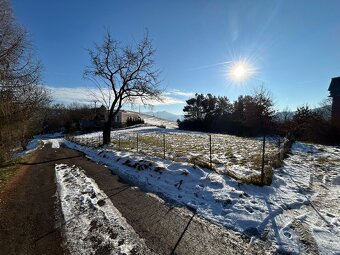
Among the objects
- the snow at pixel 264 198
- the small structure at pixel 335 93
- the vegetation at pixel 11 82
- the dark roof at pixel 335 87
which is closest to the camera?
the snow at pixel 264 198

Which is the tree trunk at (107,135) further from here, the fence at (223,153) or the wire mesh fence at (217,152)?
the fence at (223,153)

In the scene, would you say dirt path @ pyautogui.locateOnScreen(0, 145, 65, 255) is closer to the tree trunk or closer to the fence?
the fence

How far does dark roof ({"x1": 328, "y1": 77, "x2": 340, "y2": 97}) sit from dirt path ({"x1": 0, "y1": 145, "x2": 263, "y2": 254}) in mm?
36907

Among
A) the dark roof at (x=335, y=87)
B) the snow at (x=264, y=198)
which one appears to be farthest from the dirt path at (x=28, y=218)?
the dark roof at (x=335, y=87)

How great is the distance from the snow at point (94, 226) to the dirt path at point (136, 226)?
0.18 meters

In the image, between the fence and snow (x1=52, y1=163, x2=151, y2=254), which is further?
the fence

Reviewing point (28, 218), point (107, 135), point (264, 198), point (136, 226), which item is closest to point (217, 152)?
point (264, 198)

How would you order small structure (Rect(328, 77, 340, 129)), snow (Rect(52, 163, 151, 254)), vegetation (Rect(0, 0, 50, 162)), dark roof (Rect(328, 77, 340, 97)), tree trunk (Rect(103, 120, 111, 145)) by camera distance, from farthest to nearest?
dark roof (Rect(328, 77, 340, 97)) → small structure (Rect(328, 77, 340, 129)) → tree trunk (Rect(103, 120, 111, 145)) → vegetation (Rect(0, 0, 50, 162)) → snow (Rect(52, 163, 151, 254))

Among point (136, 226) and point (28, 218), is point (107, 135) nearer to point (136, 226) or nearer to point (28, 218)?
point (28, 218)

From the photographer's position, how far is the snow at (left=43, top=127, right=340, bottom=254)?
188 inches

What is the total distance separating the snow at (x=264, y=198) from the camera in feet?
15.7

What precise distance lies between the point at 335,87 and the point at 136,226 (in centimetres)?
3935

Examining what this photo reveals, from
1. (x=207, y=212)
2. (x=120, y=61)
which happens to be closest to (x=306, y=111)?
(x=120, y=61)

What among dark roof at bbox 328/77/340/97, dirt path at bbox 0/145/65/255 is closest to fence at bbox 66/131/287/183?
dirt path at bbox 0/145/65/255
